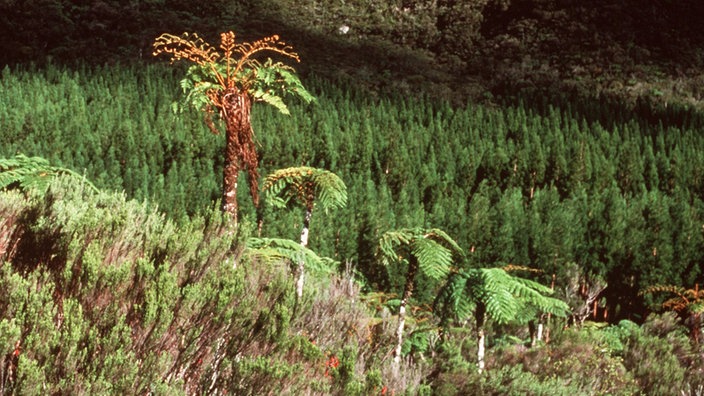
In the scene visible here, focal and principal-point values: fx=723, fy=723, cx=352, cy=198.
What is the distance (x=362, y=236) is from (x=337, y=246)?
1.16ft

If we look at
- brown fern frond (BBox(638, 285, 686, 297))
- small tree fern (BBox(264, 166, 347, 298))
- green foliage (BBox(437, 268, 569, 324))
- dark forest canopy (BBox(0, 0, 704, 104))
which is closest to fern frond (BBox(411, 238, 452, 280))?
green foliage (BBox(437, 268, 569, 324))

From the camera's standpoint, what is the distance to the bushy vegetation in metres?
3.02

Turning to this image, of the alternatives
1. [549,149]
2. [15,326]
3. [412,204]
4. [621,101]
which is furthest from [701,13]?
[15,326]

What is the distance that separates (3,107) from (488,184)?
26.8ft

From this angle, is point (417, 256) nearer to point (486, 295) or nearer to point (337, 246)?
point (486, 295)

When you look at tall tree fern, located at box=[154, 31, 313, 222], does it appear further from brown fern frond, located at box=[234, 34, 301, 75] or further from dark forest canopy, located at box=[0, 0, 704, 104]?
dark forest canopy, located at box=[0, 0, 704, 104]

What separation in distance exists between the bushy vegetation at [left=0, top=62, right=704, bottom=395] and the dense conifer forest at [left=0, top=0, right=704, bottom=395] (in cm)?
2

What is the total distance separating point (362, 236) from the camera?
29.9 feet

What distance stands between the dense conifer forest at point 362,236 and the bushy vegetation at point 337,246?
0.07 feet

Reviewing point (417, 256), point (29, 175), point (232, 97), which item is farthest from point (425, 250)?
point (29, 175)

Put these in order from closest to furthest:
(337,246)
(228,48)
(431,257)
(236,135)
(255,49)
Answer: (236,135), (228,48), (255,49), (431,257), (337,246)

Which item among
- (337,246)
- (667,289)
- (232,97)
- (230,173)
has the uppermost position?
(232,97)

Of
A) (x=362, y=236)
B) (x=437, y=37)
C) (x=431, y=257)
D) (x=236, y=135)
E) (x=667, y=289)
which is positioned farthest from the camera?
(x=437, y=37)

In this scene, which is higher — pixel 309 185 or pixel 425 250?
pixel 309 185
